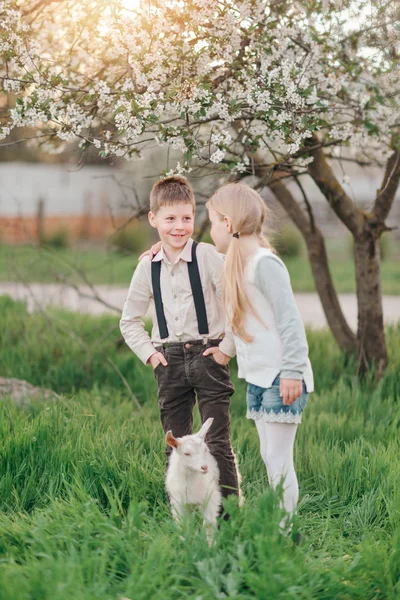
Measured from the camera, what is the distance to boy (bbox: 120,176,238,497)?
3436 mm

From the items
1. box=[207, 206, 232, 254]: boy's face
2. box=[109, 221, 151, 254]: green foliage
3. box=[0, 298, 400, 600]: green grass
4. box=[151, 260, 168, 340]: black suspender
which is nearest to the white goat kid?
box=[0, 298, 400, 600]: green grass

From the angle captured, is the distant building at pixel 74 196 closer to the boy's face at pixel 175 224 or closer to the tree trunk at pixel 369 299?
the tree trunk at pixel 369 299

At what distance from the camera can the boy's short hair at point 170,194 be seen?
3459 mm

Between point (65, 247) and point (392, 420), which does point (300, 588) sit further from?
point (65, 247)

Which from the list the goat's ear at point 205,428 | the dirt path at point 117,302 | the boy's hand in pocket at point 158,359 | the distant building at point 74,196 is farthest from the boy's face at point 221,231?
the distant building at point 74,196

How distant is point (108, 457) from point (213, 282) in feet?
3.62

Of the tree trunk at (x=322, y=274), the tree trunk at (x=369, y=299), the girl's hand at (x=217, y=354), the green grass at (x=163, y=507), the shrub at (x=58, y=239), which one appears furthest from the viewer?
the shrub at (x=58, y=239)

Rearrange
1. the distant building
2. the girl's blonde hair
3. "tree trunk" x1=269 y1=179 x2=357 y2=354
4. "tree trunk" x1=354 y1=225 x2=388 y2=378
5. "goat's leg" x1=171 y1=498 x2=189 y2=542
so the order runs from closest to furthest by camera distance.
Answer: "goat's leg" x1=171 y1=498 x2=189 y2=542 → the girl's blonde hair → "tree trunk" x1=354 y1=225 x2=388 y2=378 → "tree trunk" x1=269 y1=179 x2=357 y2=354 → the distant building

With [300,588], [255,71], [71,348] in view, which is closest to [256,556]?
[300,588]

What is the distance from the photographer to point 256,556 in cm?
291

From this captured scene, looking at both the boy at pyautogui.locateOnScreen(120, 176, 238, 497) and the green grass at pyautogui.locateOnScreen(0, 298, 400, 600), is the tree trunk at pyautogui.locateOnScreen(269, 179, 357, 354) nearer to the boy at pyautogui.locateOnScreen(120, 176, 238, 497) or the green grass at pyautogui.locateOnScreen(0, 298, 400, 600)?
the green grass at pyautogui.locateOnScreen(0, 298, 400, 600)

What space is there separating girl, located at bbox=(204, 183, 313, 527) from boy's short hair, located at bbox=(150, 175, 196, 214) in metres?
0.20

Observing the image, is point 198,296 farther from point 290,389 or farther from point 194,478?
point 194,478

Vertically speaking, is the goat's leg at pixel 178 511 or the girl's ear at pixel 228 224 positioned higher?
the girl's ear at pixel 228 224
